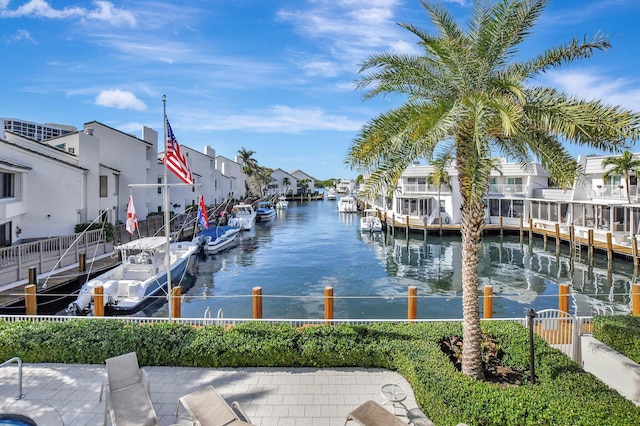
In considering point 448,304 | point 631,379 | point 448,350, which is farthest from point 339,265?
point 631,379

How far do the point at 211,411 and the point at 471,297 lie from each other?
5460 millimetres

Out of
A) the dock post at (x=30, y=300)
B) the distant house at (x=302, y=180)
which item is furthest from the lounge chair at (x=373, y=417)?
the distant house at (x=302, y=180)

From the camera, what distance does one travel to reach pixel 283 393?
26.1 feet

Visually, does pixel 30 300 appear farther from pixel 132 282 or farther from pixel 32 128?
pixel 32 128

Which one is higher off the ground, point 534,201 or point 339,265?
point 534,201

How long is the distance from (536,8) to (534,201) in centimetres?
4084

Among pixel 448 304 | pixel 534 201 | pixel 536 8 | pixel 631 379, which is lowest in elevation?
pixel 448 304

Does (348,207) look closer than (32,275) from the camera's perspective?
No

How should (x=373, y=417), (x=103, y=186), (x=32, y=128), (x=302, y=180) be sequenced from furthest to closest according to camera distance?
(x=302, y=180), (x=32, y=128), (x=103, y=186), (x=373, y=417)

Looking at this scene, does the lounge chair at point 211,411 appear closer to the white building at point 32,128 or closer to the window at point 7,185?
the window at point 7,185

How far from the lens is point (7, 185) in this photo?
21312 mm

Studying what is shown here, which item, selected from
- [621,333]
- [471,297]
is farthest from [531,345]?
[621,333]

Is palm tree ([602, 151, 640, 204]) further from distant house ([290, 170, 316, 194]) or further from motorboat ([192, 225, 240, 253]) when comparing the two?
distant house ([290, 170, 316, 194])

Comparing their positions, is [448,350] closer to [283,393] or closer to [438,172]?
[283,393]
